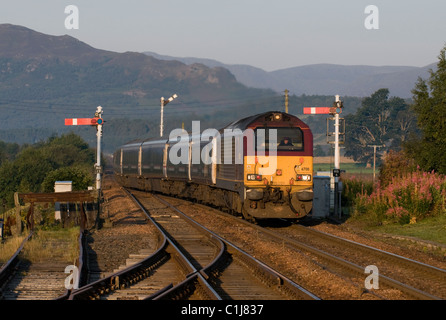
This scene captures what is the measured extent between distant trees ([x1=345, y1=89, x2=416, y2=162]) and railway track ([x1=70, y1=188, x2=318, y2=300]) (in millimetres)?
91858

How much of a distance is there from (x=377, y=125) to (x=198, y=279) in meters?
102

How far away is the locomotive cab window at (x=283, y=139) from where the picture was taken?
20078 millimetres

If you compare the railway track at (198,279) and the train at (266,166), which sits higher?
the train at (266,166)

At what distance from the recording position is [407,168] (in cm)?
2898

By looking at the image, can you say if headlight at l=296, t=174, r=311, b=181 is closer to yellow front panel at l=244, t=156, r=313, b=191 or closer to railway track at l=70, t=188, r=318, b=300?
yellow front panel at l=244, t=156, r=313, b=191

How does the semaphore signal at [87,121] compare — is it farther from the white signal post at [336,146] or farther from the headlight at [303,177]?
the headlight at [303,177]

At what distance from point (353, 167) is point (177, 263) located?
9302 cm

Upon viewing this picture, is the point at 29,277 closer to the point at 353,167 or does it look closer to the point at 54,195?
the point at 54,195

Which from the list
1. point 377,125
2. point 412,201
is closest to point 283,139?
point 412,201

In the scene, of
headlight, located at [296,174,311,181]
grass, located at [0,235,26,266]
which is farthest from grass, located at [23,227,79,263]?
headlight, located at [296,174,311,181]

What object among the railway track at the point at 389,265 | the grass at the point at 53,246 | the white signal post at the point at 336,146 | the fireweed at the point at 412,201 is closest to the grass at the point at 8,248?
the grass at the point at 53,246

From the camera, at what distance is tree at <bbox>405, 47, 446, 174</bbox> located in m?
29.4

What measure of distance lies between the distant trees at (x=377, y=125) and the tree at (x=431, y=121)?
238 ft

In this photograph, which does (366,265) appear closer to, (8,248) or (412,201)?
(412,201)
